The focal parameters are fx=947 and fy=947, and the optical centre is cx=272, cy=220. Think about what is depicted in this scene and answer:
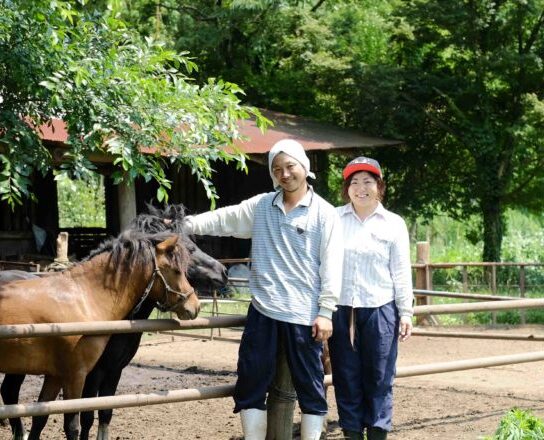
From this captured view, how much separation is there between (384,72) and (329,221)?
13.6 m

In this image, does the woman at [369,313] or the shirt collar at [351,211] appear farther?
the shirt collar at [351,211]

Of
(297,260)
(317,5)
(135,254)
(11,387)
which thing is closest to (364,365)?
(297,260)

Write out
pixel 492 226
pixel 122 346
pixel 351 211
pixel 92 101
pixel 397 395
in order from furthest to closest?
pixel 492 226 → pixel 397 395 → pixel 122 346 → pixel 92 101 → pixel 351 211

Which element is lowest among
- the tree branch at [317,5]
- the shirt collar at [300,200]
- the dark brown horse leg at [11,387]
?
the dark brown horse leg at [11,387]

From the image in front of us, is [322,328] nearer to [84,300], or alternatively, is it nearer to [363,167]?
[363,167]

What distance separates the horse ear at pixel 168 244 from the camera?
17.8 feet

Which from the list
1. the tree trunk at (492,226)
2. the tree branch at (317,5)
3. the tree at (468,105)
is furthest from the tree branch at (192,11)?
the tree trunk at (492,226)

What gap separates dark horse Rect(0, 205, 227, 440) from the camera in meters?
5.68

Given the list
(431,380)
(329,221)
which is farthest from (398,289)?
(431,380)

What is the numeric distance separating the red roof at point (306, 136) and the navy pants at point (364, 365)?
9.64m

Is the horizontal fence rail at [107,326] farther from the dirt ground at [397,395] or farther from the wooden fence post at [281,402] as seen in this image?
the dirt ground at [397,395]

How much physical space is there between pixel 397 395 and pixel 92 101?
163 inches

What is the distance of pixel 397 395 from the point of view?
834 cm

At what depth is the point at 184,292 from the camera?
5453 millimetres
